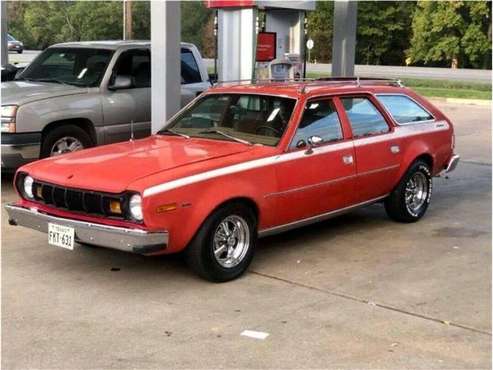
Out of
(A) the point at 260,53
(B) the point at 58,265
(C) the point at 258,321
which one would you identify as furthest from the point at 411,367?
(A) the point at 260,53

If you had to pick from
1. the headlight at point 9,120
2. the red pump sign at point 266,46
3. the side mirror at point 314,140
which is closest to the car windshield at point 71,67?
the headlight at point 9,120

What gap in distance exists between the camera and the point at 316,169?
604 cm

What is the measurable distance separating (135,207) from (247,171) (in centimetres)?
99

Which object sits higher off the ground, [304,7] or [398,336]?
[304,7]

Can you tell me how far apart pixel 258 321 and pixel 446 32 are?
5132cm

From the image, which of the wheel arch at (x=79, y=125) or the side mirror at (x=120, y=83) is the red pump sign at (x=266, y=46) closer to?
the side mirror at (x=120, y=83)

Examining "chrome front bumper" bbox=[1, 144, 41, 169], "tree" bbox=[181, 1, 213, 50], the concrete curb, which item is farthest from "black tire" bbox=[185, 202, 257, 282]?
"tree" bbox=[181, 1, 213, 50]

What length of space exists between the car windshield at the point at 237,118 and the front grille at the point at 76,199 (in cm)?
148

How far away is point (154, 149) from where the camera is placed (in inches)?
233

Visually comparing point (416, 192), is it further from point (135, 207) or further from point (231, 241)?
point (135, 207)

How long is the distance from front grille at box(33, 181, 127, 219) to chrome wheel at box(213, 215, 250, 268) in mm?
Answer: 815

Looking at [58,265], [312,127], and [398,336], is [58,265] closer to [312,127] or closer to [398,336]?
[312,127]

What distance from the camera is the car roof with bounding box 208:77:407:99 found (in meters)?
6.33

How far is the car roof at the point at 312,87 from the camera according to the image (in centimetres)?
633
